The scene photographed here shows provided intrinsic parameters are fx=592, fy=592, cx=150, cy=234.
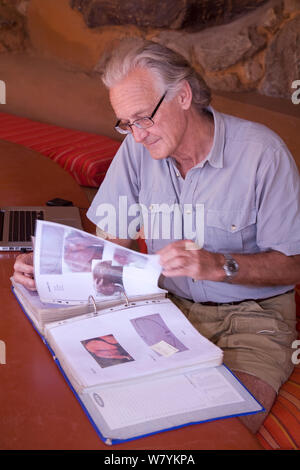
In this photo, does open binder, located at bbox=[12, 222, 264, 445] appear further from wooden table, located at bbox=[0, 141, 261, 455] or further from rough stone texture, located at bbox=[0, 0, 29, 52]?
rough stone texture, located at bbox=[0, 0, 29, 52]

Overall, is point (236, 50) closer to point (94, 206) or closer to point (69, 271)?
point (94, 206)

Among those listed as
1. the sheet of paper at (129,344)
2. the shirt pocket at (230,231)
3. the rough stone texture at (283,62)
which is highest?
the rough stone texture at (283,62)

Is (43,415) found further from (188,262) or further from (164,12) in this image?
(164,12)

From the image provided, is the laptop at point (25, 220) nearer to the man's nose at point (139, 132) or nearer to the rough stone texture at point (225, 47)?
the man's nose at point (139, 132)

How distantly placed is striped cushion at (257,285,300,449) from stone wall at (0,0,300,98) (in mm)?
2780

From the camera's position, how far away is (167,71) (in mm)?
1625

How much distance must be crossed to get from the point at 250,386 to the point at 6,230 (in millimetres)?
924

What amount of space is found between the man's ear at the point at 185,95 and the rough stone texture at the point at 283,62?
91.8 inches

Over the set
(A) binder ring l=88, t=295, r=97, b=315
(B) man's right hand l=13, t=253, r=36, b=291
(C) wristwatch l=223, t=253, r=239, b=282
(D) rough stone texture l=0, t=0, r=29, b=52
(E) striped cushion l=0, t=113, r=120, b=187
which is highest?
(D) rough stone texture l=0, t=0, r=29, b=52

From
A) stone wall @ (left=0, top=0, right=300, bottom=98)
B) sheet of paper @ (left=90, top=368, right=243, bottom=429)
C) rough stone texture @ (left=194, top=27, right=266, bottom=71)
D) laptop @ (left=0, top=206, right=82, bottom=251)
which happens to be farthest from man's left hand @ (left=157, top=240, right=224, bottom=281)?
rough stone texture @ (left=194, top=27, right=266, bottom=71)

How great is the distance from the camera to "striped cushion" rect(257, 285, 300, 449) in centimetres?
134

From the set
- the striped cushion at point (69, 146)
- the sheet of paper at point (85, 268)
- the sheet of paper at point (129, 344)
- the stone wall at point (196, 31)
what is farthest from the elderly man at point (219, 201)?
the stone wall at point (196, 31)

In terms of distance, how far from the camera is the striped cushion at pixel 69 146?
3.47 meters

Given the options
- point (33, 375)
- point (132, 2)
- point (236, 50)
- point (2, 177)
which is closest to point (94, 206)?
point (2, 177)
